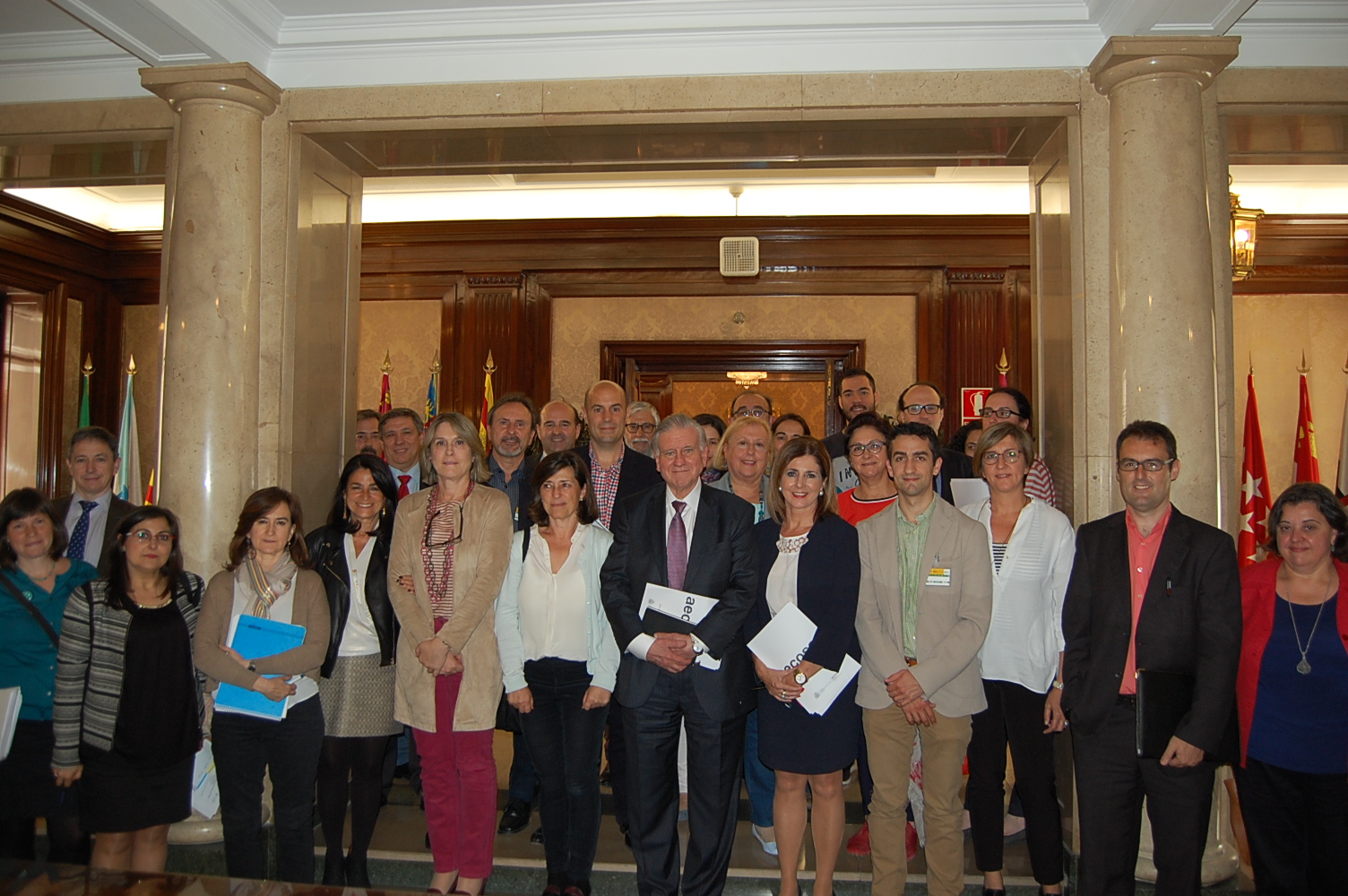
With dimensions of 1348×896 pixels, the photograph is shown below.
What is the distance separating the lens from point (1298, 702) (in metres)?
2.91

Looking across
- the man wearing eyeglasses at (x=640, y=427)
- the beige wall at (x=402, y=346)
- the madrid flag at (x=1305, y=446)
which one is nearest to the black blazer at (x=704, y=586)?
the man wearing eyeglasses at (x=640, y=427)

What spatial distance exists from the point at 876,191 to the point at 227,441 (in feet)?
16.9

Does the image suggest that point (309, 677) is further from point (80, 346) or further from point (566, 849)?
point (80, 346)

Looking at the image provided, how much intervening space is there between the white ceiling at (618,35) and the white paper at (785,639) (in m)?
2.48

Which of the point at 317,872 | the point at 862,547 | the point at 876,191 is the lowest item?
the point at 317,872

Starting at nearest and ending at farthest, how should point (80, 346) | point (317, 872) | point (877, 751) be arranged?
point (877, 751) → point (317, 872) → point (80, 346)

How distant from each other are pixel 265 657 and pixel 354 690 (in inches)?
13.3

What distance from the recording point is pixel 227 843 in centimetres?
315

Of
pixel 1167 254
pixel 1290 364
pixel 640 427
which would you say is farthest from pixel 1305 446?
pixel 640 427

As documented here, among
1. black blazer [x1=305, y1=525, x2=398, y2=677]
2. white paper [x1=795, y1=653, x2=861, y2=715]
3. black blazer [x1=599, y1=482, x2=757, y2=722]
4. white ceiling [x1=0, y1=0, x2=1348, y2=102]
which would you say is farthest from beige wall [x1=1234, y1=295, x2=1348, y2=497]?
Answer: black blazer [x1=305, y1=525, x2=398, y2=677]

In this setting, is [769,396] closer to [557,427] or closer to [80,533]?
[557,427]

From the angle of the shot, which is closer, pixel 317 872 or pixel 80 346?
pixel 317 872

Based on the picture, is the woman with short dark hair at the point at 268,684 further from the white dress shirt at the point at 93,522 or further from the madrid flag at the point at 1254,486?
the madrid flag at the point at 1254,486

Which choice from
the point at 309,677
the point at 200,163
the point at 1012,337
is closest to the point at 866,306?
the point at 1012,337
